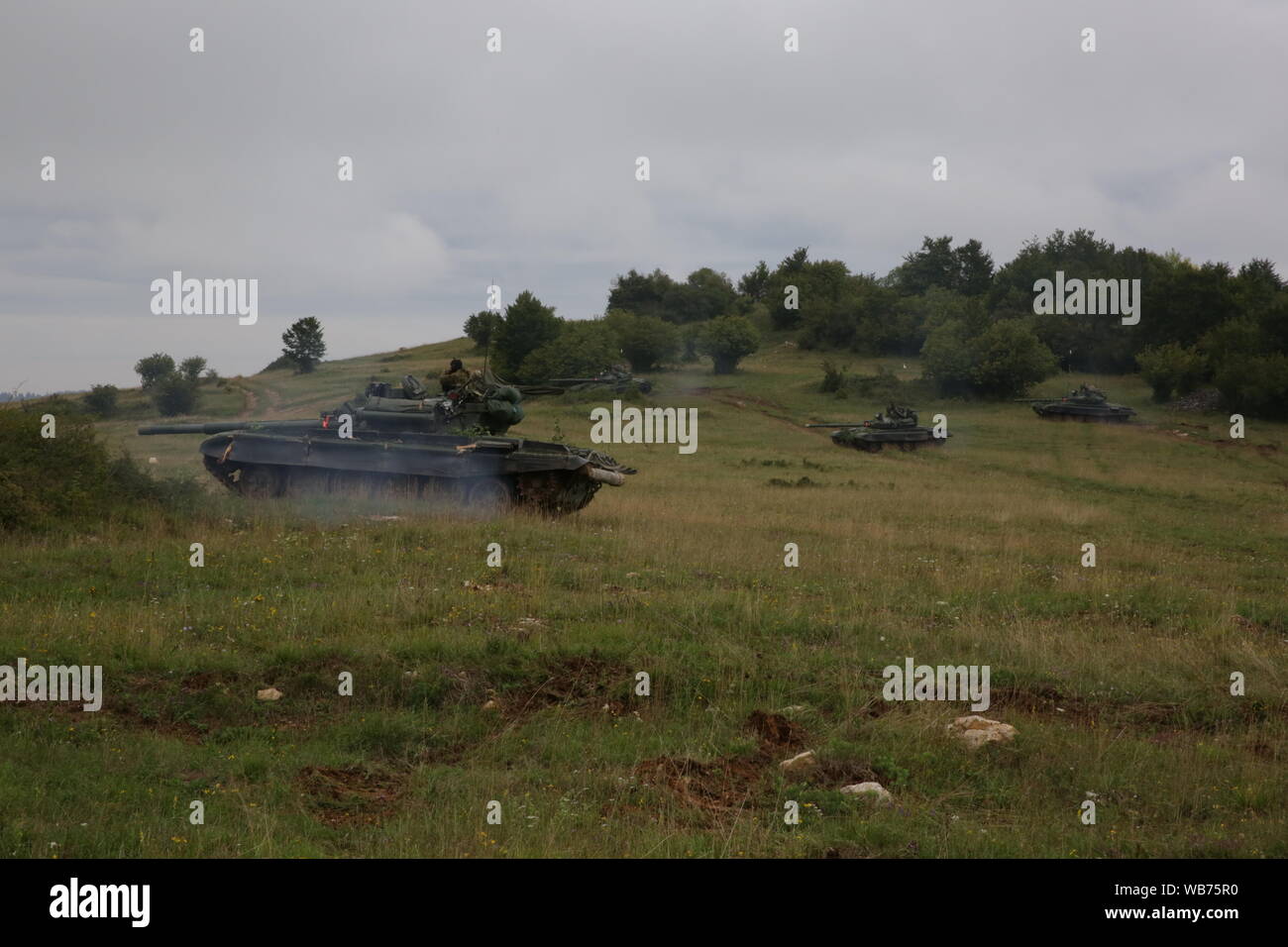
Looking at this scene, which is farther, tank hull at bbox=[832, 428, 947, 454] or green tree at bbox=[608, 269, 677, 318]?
green tree at bbox=[608, 269, 677, 318]

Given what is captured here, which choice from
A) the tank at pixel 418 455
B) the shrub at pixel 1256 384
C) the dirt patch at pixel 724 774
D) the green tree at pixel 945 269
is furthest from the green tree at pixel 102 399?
the green tree at pixel 945 269

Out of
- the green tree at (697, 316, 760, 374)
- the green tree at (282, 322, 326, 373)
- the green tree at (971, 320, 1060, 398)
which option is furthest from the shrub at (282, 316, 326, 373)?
the green tree at (971, 320, 1060, 398)

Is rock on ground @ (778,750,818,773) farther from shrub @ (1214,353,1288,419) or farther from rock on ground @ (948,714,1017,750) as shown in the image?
shrub @ (1214,353,1288,419)

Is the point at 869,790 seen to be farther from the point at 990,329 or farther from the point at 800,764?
the point at 990,329

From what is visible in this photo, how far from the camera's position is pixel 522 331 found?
59781mm

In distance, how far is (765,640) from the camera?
1038 cm

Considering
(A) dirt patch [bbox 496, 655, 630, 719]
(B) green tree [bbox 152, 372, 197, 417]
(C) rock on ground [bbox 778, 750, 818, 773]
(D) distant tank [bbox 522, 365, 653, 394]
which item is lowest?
(C) rock on ground [bbox 778, 750, 818, 773]

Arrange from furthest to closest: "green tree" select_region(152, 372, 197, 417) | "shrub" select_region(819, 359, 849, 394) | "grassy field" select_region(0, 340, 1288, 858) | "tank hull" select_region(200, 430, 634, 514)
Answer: "shrub" select_region(819, 359, 849, 394) < "green tree" select_region(152, 372, 197, 417) < "tank hull" select_region(200, 430, 634, 514) < "grassy field" select_region(0, 340, 1288, 858)

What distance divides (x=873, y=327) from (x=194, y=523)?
5776 cm

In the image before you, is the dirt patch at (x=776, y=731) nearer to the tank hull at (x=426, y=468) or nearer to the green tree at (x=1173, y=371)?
the tank hull at (x=426, y=468)

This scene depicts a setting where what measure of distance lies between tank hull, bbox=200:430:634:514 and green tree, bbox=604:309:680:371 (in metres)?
41.8

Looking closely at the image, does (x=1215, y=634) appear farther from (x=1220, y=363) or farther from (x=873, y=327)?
(x=873, y=327)

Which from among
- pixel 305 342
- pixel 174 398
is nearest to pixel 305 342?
pixel 305 342

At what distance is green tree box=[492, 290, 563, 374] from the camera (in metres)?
59.6
